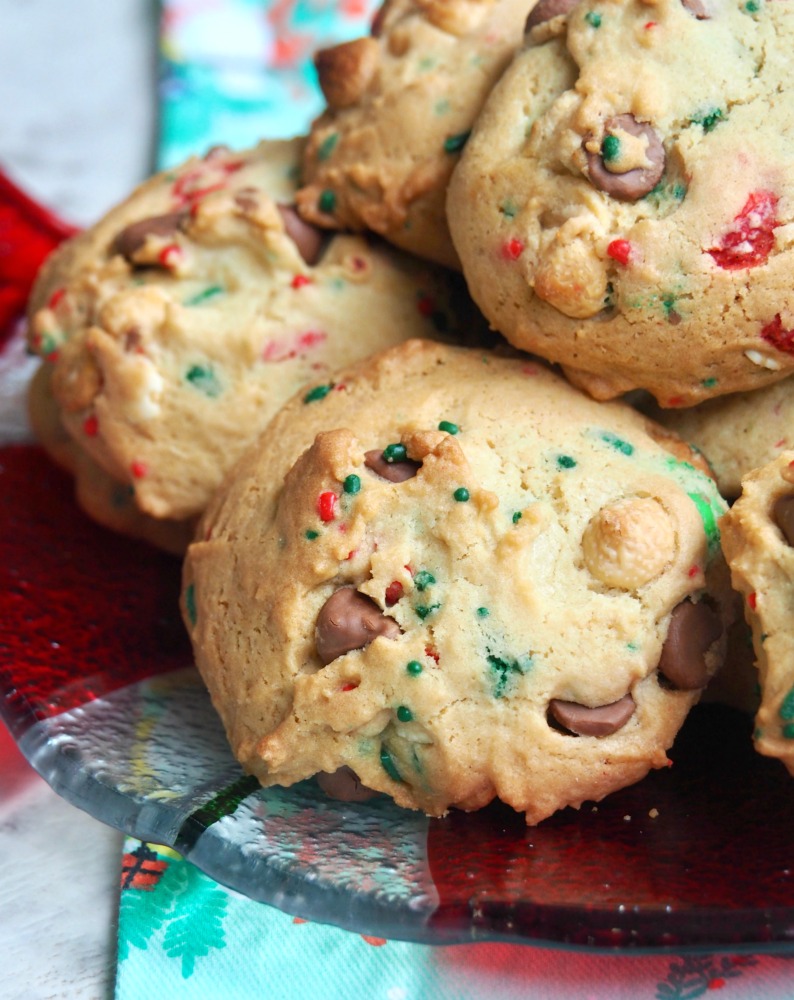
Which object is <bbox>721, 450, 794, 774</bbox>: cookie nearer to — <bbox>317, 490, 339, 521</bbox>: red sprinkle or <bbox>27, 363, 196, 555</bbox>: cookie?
<bbox>317, 490, 339, 521</bbox>: red sprinkle

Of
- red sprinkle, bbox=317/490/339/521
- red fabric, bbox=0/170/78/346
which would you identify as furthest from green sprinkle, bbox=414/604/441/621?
red fabric, bbox=0/170/78/346

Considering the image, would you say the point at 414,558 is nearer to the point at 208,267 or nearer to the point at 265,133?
the point at 208,267

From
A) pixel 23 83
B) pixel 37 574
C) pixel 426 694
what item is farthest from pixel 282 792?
pixel 23 83

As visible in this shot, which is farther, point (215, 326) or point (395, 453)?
point (215, 326)

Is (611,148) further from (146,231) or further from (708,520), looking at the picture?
(146,231)

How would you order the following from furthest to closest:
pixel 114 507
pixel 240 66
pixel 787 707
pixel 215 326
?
pixel 240 66 → pixel 114 507 → pixel 215 326 → pixel 787 707

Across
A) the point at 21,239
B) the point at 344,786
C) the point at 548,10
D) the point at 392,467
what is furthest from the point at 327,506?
the point at 21,239

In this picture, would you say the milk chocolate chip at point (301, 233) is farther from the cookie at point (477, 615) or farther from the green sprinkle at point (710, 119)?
the green sprinkle at point (710, 119)
